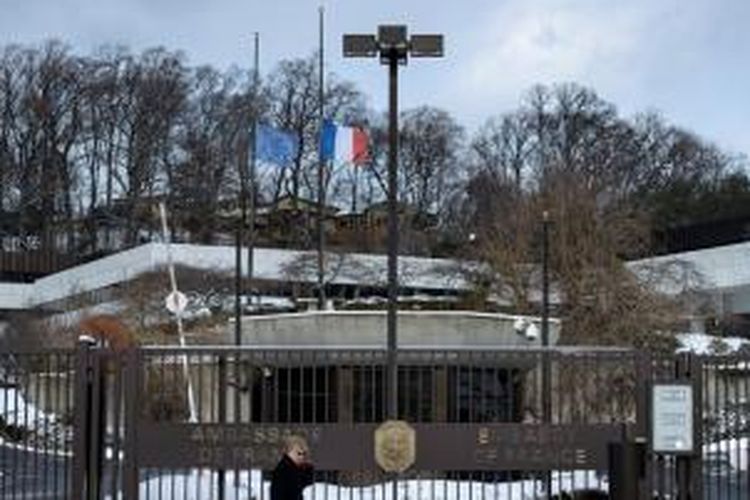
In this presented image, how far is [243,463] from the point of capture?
18141 millimetres

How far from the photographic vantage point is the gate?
18.0 meters

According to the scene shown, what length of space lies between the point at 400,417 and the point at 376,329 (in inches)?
434

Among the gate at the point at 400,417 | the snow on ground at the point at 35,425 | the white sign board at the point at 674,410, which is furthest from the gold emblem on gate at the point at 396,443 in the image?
the snow on ground at the point at 35,425

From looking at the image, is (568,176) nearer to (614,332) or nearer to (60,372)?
(614,332)

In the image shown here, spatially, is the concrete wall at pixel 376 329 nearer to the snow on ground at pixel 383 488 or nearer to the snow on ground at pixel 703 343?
the snow on ground at pixel 383 488

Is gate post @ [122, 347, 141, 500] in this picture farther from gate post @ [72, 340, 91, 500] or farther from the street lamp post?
the street lamp post

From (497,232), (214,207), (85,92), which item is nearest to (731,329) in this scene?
(497,232)

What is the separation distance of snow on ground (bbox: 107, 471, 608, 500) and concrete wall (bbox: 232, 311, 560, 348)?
9.51 metres

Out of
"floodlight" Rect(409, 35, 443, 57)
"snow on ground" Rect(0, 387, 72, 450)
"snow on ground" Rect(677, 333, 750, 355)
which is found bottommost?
"snow on ground" Rect(677, 333, 750, 355)

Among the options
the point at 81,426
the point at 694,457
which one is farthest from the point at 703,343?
the point at 81,426

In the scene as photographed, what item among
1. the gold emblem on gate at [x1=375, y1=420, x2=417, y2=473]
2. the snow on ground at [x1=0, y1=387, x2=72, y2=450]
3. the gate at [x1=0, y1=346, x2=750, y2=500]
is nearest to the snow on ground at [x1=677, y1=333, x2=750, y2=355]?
the gate at [x1=0, y1=346, x2=750, y2=500]

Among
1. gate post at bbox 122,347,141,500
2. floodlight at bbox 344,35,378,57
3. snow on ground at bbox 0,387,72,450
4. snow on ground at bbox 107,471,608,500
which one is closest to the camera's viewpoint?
gate post at bbox 122,347,141,500

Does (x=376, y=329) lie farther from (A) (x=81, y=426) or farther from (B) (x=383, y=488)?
(A) (x=81, y=426)

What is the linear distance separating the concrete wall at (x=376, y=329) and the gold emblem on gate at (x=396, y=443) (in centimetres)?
1256
